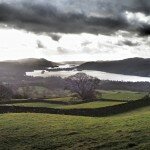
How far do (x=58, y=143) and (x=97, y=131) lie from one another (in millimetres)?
5134

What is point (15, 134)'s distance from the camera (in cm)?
4722

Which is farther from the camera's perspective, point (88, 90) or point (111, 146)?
point (88, 90)

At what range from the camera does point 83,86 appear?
14838 centimetres

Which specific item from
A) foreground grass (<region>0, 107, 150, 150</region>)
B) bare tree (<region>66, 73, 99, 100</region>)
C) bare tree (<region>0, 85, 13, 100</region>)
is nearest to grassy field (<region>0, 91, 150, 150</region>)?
foreground grass (<region>0, 107, 150, 150</region>)

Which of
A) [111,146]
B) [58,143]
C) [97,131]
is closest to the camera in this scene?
[111,146]

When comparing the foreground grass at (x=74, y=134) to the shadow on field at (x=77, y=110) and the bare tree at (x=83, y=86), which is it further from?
the bare tree at (x=83, y=86)

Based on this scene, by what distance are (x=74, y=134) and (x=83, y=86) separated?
102720 millimetres

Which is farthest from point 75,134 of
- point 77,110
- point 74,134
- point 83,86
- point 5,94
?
point 83,86

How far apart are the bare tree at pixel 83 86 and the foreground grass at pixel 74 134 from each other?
90024 mm

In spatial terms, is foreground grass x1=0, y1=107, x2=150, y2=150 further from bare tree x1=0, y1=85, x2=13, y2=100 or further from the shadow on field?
bare tree x1=0, y1=85, x2=13, y2=100

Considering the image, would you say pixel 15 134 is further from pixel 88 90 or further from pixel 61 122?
pixel 88 90

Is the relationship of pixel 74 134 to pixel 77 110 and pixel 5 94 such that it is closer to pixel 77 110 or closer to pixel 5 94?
pixel 77 110

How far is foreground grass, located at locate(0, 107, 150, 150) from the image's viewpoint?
135ft

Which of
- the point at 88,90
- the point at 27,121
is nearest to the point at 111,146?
the point at 27,121
